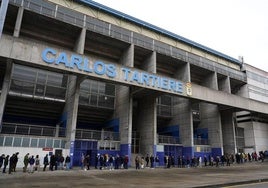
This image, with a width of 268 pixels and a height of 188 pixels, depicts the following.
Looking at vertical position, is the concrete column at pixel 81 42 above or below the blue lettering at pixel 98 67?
above

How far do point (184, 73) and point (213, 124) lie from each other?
1053cm

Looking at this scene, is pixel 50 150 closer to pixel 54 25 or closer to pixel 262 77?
pixel 54 25

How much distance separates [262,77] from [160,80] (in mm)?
33305

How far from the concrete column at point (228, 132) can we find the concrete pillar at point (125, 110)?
71.3 feet

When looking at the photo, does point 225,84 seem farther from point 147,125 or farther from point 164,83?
point 147,125

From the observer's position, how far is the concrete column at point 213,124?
119 ft

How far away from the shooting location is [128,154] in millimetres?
26781

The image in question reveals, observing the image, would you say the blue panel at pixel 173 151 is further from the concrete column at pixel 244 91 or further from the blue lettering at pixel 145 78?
the concrete column at pixel 244 91

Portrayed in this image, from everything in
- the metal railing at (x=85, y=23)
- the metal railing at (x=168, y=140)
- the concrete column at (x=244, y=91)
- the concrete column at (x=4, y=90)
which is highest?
the metal railing at (x=85, y=23)

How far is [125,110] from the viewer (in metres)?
29.3

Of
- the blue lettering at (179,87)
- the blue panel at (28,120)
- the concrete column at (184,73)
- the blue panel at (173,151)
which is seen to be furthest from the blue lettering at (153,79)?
the blue panel at (28,120)

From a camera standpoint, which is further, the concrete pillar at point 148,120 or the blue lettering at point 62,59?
the concrete pillar at point 148,120

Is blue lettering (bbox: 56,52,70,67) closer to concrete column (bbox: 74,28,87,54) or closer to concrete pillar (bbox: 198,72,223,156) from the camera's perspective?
concrete column (bbox: 74,28,87,54)

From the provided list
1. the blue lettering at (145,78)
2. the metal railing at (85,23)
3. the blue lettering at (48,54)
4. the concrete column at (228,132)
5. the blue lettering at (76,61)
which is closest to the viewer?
the blue lettering at (48,54)
